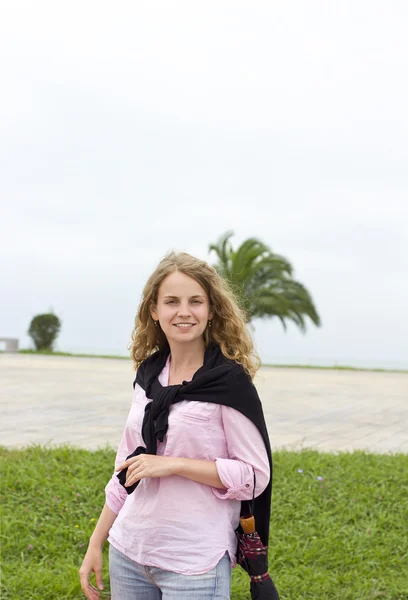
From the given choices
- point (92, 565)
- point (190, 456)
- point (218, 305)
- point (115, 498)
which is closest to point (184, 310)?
point (218, 305)

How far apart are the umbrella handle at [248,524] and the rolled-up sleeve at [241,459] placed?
2.7 inches

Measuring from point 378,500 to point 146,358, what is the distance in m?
3.52

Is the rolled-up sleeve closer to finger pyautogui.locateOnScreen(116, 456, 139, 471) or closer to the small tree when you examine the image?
finger pyautogui.locateOnScreen(116, 456, 139, 471)

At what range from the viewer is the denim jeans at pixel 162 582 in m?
1.81

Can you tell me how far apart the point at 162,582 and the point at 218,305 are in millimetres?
782

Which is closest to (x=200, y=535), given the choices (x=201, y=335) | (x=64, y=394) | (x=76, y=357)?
(x=201, y=335)

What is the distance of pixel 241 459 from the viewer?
6.06ft

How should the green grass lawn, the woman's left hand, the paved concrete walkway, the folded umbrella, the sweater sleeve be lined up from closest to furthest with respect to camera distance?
the woman's left hand → the folded umbrella → the sweater sleeve → the green grass lawn → the paved concrete walkway

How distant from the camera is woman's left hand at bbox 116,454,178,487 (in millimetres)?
1776

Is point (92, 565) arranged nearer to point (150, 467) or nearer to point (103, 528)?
point (103, 528)

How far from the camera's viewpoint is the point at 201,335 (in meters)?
2.03

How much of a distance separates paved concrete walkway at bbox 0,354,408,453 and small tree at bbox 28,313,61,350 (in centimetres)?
646

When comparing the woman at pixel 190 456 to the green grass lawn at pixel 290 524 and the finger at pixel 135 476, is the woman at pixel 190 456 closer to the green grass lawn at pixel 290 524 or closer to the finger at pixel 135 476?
the finger at pixel 135 476

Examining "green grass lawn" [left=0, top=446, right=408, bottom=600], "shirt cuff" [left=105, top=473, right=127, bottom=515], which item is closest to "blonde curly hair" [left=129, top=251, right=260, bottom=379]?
"shirt cuff" [left=105, top=473, right=127, bottom=515]
